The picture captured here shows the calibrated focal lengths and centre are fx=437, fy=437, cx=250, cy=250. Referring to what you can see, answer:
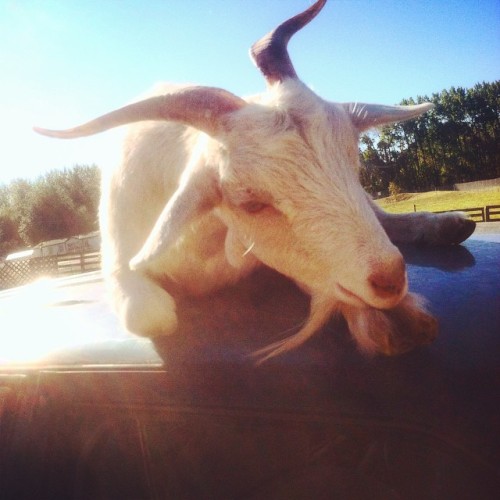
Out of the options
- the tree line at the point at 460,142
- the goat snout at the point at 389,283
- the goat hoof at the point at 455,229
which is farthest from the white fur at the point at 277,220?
the tree line at the point at 460,142

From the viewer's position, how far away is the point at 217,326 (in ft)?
4.76

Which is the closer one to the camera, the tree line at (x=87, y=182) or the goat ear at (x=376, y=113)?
the goat ear at (x=376, y=113)

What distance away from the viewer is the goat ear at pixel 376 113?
6.67 ft

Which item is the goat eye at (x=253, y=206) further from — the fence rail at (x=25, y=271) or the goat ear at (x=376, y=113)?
the fence rail at (x=25, y=271)

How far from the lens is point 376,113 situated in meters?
2.07

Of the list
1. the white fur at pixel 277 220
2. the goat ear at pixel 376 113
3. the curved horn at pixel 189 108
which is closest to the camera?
the white fur at pixel 277 220

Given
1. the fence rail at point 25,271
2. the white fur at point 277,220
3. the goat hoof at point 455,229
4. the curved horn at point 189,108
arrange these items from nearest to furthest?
the white fur at point 277,220 → the curved horn at point 189,108 → the goat hoof at point 455,229 → the fence rail at point 25,271

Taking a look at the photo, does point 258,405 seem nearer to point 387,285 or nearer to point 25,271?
point 387,285

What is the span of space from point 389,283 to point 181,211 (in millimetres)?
852

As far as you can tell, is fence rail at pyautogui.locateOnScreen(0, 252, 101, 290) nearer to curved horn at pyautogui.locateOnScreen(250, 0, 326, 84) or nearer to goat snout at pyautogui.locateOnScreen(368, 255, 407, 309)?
curved horn at pyautogui.locateOnScreen(250, 0, 326, 84)

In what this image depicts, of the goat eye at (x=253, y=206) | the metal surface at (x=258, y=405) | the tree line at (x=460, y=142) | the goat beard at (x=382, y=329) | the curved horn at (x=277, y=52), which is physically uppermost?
the tree line at (x=460, y=142)

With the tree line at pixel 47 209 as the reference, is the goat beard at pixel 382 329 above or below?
below

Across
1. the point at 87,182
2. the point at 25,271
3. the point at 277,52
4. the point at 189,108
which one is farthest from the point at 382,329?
the point at 87,182

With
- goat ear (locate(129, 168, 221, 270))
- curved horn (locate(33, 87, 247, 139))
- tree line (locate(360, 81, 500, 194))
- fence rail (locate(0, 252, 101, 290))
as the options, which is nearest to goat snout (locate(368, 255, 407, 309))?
goat ear (locate(129, 168, 221, 270))
